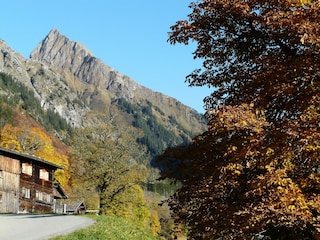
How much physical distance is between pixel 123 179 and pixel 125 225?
61.9 ft

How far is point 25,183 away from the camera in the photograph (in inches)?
2245

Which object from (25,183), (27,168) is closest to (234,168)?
(25,183)

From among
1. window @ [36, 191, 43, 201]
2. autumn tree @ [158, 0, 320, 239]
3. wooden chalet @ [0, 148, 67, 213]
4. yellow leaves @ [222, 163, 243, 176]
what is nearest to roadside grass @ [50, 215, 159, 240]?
autumn tree @ [158, 0, 320, 239]

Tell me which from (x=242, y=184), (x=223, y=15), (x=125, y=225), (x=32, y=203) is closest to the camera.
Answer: (x=242, y=184)

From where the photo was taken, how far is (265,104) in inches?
515

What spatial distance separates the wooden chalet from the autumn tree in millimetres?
41239

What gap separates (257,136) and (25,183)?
4954 cm

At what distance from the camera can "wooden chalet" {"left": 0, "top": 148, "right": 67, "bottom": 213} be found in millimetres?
53281

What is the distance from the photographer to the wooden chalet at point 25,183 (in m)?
53.3

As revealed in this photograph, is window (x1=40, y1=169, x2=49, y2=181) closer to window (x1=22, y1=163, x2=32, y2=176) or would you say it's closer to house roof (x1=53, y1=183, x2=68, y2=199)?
window (x1=22, y1=163, x2=32, y2=176)

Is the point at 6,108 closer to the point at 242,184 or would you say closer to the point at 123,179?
the point at 123,179

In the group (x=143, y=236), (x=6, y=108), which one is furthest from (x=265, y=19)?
(x=6, y=108)

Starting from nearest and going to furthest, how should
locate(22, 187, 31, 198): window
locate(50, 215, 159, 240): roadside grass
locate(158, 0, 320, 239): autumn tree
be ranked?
locate(158, 0, 320, 239): autumn tree
locate(50, 215, 159, 240): roadside grass
locate(22, 187, 31, 198): window

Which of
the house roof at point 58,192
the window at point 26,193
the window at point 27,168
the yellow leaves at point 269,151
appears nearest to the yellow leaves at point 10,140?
the house roof at point 58,192
